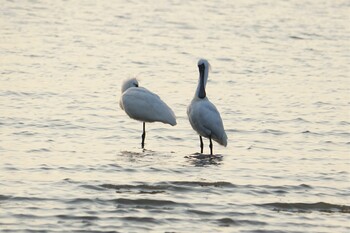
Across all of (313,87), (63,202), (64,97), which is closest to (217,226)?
(63,202)

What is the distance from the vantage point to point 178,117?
52.9ft

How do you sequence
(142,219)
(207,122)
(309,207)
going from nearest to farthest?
(142,219), (309,207), (207,122)

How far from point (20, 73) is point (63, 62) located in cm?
162

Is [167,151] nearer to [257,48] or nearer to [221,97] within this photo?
[221,97]

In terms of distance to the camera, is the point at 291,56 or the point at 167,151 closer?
the point at 167,151

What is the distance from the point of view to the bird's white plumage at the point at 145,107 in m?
14.4

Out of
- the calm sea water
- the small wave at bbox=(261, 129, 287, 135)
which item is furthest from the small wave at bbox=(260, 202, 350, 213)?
the small wave at bbox=(261, 129, 287, 135)

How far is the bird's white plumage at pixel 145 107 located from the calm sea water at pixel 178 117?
1.22 ft

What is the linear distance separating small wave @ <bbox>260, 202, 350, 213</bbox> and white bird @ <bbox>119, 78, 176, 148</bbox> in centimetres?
376

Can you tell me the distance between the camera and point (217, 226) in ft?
32.7

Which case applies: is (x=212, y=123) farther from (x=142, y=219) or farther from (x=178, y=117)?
(x=142, y=219)

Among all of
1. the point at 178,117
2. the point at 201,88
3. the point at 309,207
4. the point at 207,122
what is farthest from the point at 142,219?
the point at 178,117

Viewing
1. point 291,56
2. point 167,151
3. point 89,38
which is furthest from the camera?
point 89,38

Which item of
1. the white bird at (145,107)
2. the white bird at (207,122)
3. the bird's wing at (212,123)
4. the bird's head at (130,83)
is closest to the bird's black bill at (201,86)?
the white bird at (207,122)
